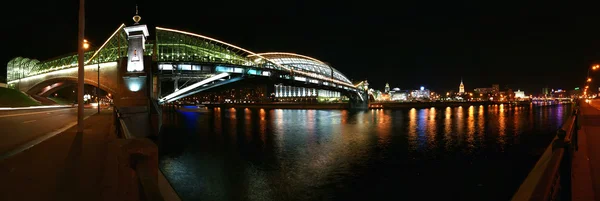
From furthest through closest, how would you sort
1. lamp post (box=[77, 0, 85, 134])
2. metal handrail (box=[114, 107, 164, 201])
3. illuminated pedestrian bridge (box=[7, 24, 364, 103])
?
1. illuminated pedestrian bridge (box=[7, 24, 364, 103])
2. lamp post (box=[77, 0, 85, 134])
3. metal handrail (box=[114, 107, 164, 201])

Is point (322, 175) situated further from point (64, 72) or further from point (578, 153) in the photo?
point (64, 72)

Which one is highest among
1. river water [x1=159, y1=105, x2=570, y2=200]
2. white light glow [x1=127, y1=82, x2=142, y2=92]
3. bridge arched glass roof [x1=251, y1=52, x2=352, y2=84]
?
bridge arched glass roof [x1=251, y1=52, x2=352, y2=84]

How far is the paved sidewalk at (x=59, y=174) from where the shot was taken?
6379 millimetres

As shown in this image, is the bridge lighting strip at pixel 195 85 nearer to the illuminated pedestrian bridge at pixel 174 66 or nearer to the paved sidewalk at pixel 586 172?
the illuminated pedestrian bridge at pixel 174 66

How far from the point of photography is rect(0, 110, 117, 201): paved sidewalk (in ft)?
20.9

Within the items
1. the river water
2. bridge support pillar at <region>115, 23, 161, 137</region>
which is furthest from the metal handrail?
bridge support pillar at <region>115, 23, 161, 137</region>

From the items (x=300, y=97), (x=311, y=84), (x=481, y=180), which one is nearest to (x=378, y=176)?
(x=481, y=180)

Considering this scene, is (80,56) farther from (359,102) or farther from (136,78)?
(359,102)

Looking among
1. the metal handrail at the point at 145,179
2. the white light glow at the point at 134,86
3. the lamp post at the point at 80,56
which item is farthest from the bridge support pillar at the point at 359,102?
the metal handrail at the point at 145,179

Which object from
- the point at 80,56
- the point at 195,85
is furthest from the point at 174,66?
the point at 80,56

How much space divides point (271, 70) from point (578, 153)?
42.9m

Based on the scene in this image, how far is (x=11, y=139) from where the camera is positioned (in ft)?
46.5

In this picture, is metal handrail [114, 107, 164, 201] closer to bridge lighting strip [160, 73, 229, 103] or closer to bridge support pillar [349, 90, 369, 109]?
bridge lighting strip [160, 73, 229, 103]

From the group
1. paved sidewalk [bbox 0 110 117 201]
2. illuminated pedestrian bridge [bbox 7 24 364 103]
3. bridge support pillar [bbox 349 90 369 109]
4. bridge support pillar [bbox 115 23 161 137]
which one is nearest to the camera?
paved sidewalk [bbox 0 110 117 201]
